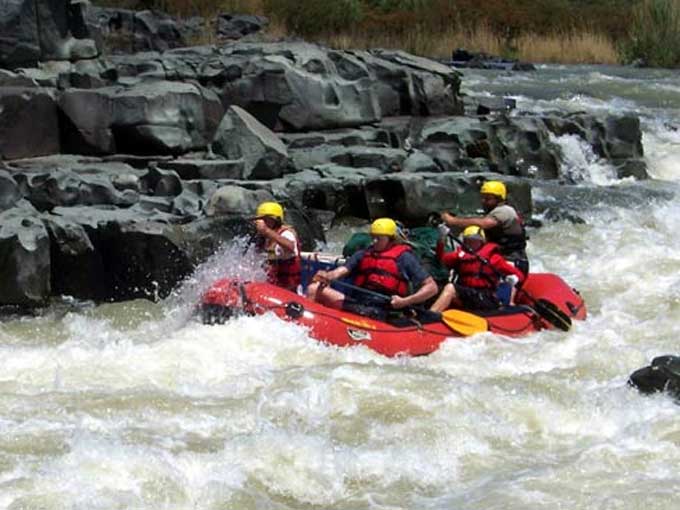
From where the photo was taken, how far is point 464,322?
8.81 m

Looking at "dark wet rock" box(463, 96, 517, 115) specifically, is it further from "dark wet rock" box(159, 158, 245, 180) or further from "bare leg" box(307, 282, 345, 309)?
"bare leg" box(307, 282, 345, 309)

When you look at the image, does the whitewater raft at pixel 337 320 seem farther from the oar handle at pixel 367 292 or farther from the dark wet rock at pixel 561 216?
the dark wet rock at pixel 561 216

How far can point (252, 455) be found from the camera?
6.19 metres

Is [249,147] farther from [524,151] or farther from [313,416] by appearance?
[313,416]

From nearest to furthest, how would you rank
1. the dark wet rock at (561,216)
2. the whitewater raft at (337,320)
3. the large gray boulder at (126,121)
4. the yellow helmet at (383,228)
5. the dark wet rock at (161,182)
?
the whitewater raft at (337,320) → the yellow helmet at (383,228) → the dark wet rock at (161,182) → the large gray boulder at (126,121) → the dark wet rock at (561,216)

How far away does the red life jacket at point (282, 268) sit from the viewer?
9.14 m

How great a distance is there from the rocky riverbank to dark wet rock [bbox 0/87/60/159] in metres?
0.02

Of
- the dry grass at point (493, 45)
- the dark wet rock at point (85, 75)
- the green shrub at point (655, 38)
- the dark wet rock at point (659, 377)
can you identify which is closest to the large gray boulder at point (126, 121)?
the dark wet rock at point (85, 75)

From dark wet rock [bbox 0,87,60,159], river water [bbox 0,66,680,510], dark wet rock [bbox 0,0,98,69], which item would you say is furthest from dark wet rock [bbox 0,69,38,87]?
river water [bbox 0,66,680,510]

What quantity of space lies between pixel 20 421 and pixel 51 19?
8.70 meters

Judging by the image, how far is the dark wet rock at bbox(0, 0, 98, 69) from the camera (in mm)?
13682

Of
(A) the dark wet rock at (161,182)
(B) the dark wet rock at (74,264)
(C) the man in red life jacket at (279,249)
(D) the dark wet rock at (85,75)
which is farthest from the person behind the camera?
(D) the dark wet rock at (85,75)

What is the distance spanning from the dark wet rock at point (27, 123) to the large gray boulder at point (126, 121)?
209mm

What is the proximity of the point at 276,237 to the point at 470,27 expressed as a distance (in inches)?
862
